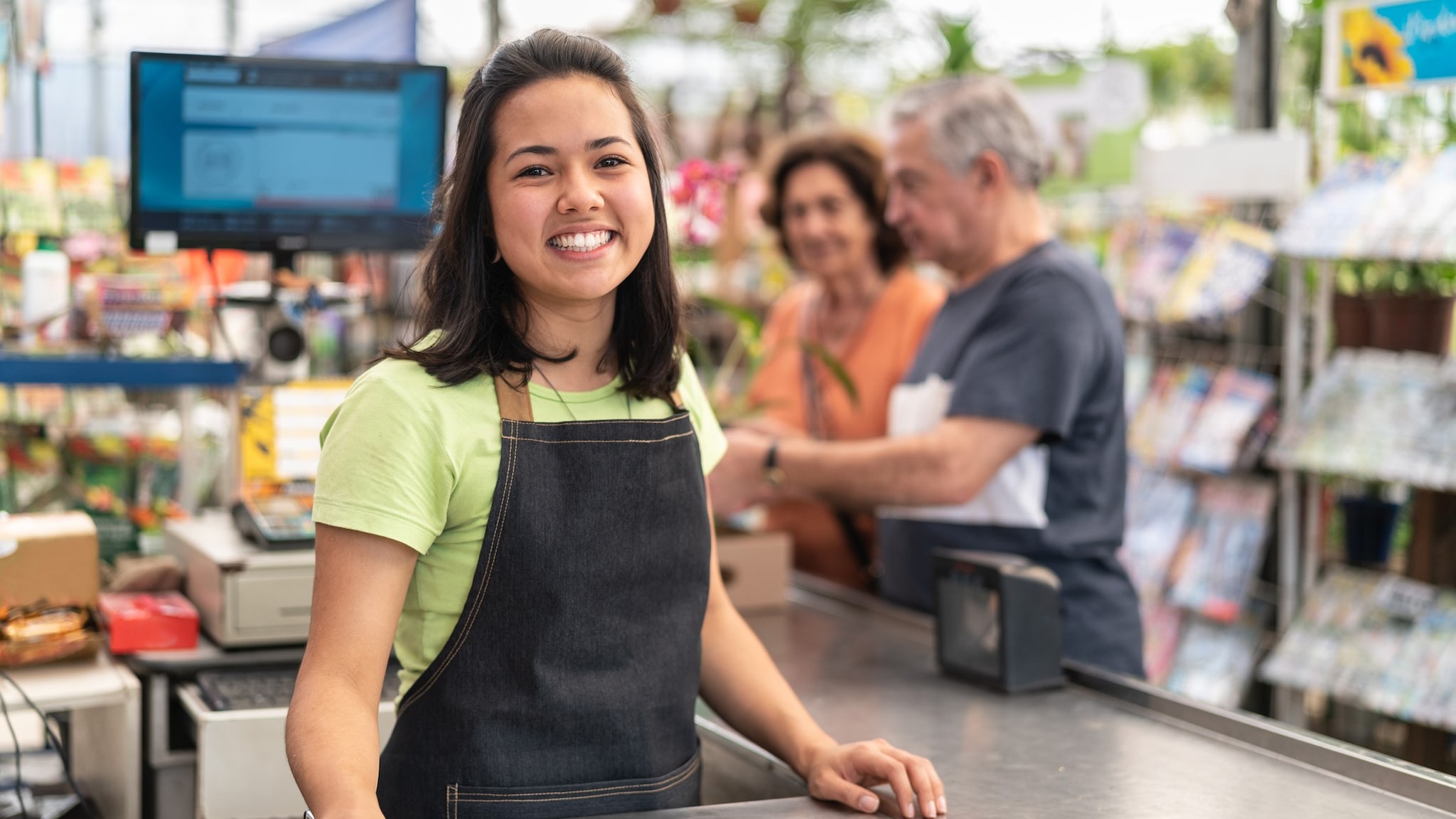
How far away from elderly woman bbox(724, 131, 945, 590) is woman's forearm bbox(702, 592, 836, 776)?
1410 millimetres

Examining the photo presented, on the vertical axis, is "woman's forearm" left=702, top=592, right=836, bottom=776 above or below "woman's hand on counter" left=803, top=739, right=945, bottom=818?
above

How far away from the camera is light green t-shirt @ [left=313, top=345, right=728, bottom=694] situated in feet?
4.45

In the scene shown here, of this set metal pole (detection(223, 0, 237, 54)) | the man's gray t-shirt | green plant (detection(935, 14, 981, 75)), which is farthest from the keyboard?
metal pole (detection(223, 0, 237, 54))

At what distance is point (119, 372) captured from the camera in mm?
2379

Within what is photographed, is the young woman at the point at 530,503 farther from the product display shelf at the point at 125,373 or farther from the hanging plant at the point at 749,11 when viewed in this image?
the hanging plant at the point at 749,11

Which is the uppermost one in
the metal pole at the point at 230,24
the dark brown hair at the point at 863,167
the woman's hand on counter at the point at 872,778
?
the metal pole at the point at 230,24

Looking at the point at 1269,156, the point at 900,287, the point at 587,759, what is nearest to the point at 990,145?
the point at 900,287

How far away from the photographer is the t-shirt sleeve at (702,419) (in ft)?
5.61

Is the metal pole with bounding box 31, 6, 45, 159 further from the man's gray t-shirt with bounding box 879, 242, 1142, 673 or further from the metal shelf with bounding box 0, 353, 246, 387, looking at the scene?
the man's gray t-shirt with bounding box 879, 242, 1142, 673

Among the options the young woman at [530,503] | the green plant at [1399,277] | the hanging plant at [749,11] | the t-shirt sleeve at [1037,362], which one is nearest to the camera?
the young woman at [530,503]

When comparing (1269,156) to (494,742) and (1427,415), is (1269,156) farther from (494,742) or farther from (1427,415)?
(494,742)

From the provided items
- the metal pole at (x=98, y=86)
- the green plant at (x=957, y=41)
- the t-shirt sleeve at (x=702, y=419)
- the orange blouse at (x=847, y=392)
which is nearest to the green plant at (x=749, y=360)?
the orange blouse at (x=847, y=392)

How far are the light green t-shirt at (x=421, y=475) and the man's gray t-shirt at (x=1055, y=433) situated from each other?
1099 millimetres

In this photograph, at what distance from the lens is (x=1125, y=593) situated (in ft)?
8.36
